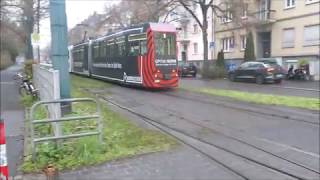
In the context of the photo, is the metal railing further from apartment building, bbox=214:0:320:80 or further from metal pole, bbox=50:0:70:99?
apartment building, bbox=214:0:320:80

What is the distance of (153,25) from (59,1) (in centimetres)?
1127

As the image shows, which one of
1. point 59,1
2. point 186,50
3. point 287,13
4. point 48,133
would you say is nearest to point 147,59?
point 59,1

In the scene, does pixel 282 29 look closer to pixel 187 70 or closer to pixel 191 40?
pixel 187 70

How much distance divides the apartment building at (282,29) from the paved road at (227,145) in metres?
20.1

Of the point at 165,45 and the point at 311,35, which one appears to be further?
the point at 311,35

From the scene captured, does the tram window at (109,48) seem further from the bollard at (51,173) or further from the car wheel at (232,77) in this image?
the bollard at (51,173)

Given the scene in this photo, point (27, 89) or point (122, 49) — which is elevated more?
point (122, 49)

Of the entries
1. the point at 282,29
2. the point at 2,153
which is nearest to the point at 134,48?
the point at 2,153

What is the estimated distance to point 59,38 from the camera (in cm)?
1027

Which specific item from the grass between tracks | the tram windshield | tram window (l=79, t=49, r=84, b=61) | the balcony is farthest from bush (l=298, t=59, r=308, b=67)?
the grass between tracks

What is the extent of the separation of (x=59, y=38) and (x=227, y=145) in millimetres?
4699

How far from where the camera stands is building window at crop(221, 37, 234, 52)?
1903 inches

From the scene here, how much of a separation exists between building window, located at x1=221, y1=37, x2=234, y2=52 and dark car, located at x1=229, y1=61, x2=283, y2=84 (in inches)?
670

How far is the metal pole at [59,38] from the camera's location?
10.1 meters
